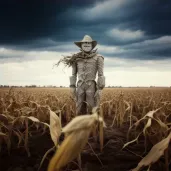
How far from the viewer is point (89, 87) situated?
4.20m

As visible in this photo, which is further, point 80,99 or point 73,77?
point 73,77

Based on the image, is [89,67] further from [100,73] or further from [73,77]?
[73,77]

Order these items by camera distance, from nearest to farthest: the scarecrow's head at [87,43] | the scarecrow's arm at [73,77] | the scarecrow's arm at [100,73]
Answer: the scarecrow's arm at [100,73] → the scarecrow's head at [87,43] → the scarecrow's arm at [73,77]

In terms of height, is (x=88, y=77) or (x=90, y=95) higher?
(x=88, y=77)

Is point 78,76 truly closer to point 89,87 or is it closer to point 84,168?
point 89,87

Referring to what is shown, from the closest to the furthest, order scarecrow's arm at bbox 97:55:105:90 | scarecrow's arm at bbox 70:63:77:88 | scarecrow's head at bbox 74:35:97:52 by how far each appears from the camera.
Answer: scarecrow's arm at bbox 97:55:105:90
scarecrow's head at bbox 74:35:97:52
scarecrow's arm at bbox 70:63:77:88

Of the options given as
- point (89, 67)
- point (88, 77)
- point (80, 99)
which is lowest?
point (80, 99)

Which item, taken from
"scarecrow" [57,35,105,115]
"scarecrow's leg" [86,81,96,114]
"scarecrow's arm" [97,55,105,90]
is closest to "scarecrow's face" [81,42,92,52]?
"scarecrow" [57,35,105,115]

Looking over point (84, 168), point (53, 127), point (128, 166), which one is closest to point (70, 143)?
point (53, 127)

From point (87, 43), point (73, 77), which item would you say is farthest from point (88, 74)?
point (87, 43)

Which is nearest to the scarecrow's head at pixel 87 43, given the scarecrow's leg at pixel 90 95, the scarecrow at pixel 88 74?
the scarecrow at pixel 88 74

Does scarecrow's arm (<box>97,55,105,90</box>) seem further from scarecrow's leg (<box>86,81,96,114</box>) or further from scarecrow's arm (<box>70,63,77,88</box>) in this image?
scarecrow's arm (<box>70,63,77,88</box>)

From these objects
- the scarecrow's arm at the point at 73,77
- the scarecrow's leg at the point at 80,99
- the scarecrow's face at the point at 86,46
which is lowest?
the scarecrow's leg at the point at 80,99

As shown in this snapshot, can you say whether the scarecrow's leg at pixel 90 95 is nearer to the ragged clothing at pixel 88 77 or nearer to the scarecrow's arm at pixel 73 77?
the ragged clothing at pixel 88 77
